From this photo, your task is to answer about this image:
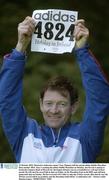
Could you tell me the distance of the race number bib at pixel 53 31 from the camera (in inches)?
109

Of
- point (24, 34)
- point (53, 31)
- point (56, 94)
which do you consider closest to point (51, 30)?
point (53, 31)

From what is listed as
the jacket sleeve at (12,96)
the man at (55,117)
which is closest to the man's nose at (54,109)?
the man at (55,117)

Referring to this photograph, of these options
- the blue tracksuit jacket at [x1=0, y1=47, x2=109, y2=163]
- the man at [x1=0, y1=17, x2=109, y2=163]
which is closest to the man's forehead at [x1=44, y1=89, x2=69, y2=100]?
the man at [x1=0, y1=17, x2=109, y2=163]

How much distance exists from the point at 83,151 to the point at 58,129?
4.8 inches

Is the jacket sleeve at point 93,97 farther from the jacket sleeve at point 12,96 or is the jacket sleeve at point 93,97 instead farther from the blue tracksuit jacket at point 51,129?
the jacket sleeve at point 12,96

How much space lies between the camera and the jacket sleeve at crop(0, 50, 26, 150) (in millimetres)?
2662

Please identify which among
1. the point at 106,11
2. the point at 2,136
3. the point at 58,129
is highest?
the point at 106,11

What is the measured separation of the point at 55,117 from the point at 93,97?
18cm

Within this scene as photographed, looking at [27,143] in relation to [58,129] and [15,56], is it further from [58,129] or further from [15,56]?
[15,56]

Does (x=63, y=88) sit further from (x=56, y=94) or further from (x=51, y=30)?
(x=51, y=30)

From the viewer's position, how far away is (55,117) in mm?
2746

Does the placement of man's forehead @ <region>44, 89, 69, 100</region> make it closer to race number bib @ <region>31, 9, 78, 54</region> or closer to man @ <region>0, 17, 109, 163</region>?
man @ <region>0, 17, 109, 163</region>

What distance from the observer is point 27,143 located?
272 cm

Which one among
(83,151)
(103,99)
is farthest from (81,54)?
(83,151)
